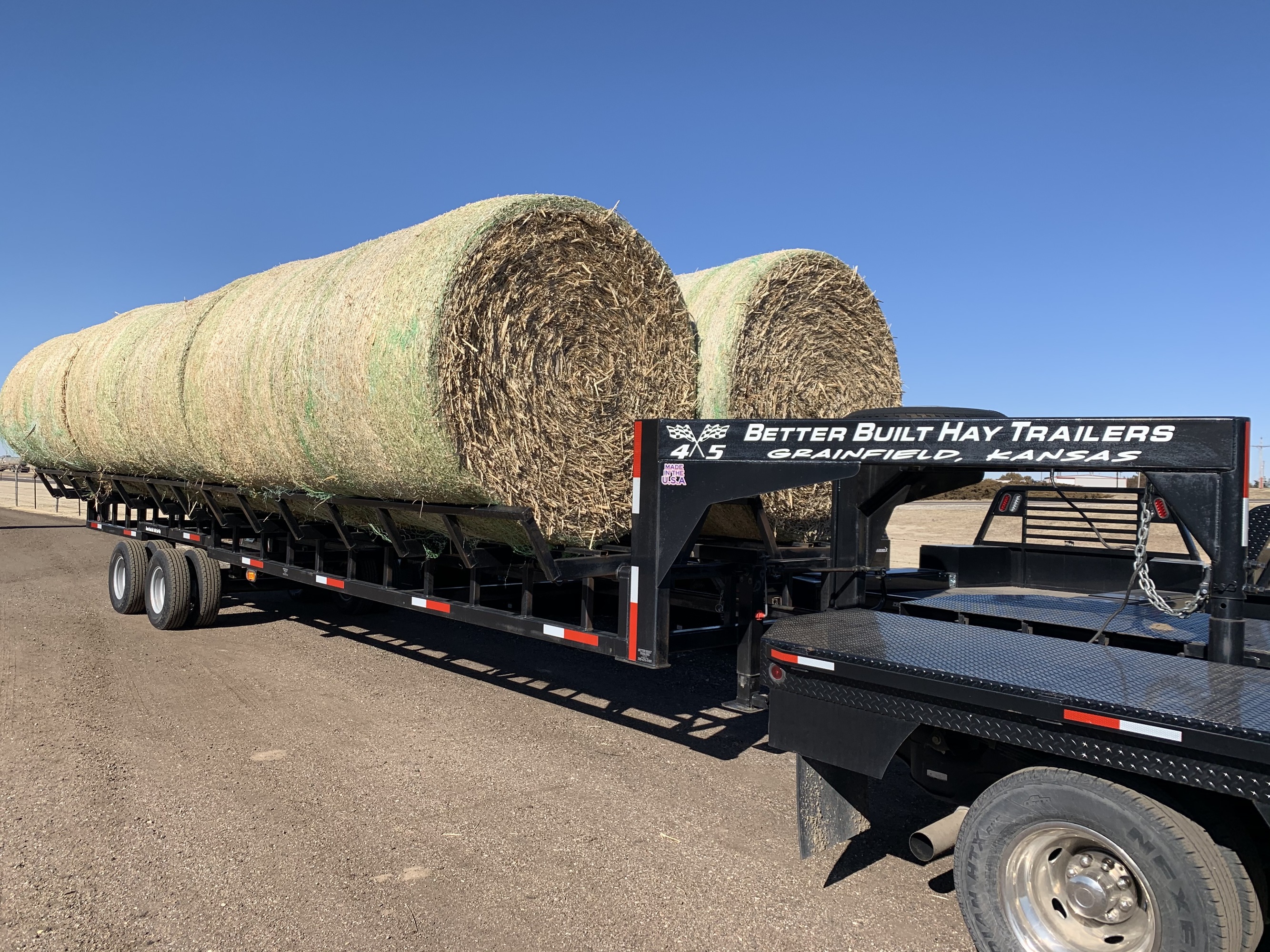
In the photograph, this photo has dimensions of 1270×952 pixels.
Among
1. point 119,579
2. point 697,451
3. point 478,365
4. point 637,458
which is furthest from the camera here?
point 119,579

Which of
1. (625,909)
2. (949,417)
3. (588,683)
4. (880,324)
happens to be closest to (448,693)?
(588,683)

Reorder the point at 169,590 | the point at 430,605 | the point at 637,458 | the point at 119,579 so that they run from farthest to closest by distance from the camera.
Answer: the point at 119,579 → the point at 169,590 → the point at 430,605 → the point at 637,458

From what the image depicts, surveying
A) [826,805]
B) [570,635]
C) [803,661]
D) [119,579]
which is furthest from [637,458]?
[119,579]

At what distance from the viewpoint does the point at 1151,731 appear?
2.77m

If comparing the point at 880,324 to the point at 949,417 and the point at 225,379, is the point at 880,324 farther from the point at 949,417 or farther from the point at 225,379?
the point at 225,379

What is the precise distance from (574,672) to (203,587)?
420 centimetres

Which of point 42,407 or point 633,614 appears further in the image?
point 42,407

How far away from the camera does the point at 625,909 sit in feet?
12.3

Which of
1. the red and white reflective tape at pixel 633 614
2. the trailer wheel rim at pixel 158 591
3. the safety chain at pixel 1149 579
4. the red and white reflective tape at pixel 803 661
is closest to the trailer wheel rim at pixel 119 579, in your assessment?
the trailer wheel rim at pixel 158 591

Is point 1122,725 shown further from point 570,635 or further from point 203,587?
point 203,587

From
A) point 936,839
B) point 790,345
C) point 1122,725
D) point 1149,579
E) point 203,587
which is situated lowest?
point 936,839

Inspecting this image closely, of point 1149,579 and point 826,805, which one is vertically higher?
point 1149,579

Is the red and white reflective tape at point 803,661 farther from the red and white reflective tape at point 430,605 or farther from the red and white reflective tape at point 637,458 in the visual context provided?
the red and white reflective tape at point 430,605

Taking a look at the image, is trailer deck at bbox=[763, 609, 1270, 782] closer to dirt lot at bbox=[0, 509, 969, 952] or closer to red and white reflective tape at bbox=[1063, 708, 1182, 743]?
red and white reflective tape at bbox=[1063, 708, 1182, 743]
